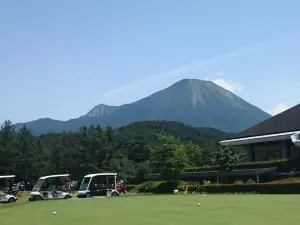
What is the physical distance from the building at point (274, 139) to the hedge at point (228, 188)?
33.1 feet

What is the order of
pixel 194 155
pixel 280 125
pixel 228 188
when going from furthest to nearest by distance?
pixel 194 155, pixel 280 125, pixel 228 188

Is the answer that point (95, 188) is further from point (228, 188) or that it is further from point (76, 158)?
point (76, 158)

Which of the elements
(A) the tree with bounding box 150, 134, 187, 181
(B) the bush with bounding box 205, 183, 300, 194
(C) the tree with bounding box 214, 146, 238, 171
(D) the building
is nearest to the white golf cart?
(A) the tree with bounding box 150, 134, 187, 181

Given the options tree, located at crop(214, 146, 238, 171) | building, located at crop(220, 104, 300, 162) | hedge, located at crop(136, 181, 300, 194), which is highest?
building, located at crop(220, 104, 300, 162)

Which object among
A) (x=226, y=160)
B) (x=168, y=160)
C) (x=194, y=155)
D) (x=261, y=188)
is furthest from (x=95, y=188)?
(x=194, y=155)

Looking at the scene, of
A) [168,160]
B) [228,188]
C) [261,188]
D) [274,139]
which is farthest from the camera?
[274,139]

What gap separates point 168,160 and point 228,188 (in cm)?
780

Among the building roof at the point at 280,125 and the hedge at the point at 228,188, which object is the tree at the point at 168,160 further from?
the building roof at the point at 280,125

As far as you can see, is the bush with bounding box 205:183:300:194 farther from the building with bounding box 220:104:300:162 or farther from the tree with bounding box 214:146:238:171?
the building with bounding box 220:104:300:162

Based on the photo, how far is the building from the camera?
4388 centimetres

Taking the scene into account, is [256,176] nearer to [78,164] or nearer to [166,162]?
[166,162]

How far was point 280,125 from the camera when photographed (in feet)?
155

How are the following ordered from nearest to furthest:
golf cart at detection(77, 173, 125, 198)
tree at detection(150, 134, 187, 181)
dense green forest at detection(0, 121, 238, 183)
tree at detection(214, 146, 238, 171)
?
golf cart at detection(77, 173, 125, 198) < tree at detection(150, 134, 187, 181) < tree at detection(214, 146, 238, 171) < dense green forest at detection(0, 121, 238, 183)

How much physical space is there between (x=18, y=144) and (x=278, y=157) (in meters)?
31.1
